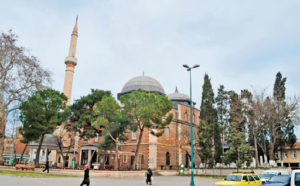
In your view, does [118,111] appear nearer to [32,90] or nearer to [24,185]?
[32,90]

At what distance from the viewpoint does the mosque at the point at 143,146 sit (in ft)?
111

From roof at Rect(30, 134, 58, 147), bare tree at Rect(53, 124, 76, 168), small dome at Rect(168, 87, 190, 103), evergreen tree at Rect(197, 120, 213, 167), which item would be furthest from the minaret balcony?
evergreen tree at Rect(197, 120, 213, 167)

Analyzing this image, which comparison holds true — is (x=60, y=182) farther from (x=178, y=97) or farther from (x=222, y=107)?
(x=178, y=97)

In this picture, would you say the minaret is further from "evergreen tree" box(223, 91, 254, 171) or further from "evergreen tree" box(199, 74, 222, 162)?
"evergreen tree" box(223, 91, 254, 171)

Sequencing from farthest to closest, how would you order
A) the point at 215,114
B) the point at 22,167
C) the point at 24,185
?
the point at 215,114 → the point at 22,167 → the point at 24,185

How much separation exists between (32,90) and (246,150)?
2456cm

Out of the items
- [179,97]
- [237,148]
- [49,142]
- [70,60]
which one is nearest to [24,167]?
[49,142]

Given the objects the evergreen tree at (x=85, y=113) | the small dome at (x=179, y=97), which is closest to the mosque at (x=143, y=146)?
the small dome at (x=179, y=97)

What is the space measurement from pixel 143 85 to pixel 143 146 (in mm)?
12166

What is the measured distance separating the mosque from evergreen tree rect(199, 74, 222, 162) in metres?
4.17

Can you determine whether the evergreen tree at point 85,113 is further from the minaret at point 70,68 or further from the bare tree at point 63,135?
the minaret at point 70,68

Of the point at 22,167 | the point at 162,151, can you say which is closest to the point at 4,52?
the point at 22,167

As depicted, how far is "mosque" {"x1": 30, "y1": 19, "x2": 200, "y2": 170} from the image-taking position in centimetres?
3381

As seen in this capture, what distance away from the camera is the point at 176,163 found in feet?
125
